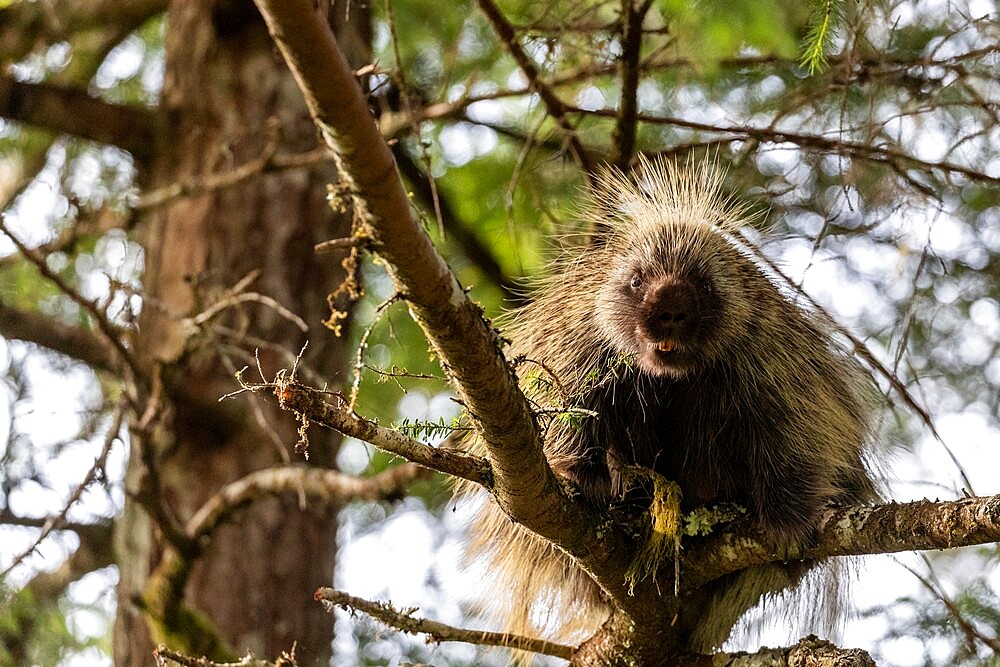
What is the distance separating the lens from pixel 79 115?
13.5 feet

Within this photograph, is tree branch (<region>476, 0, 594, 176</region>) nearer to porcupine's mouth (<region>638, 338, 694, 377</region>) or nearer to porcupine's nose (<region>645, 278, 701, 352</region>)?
porcupine's nose (<region>645, 278, 701, 352</region>)

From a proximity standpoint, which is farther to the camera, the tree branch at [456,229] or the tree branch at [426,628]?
the tree branch at [456,229]

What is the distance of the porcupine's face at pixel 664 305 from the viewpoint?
8.21 feet

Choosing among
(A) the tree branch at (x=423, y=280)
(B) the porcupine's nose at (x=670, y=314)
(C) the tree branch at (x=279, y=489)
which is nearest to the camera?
(A) the tree branch at (x=423, y=280)

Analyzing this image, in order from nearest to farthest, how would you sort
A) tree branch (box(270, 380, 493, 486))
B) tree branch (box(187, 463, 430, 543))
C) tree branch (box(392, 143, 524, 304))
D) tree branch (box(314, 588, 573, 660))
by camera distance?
tree branch (box(270, 380, 493, 486)) → tree branch (box(314, 588, 573, 660)) → tree branch (box(187, 463, 430, 543)) → tree branch (box(392, 143, 524, 304))

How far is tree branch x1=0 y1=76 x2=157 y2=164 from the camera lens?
157 inches

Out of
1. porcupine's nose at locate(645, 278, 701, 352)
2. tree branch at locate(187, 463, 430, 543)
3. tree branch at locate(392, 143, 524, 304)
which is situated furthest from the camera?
tree branch at locate(392, 143, 524, 304)

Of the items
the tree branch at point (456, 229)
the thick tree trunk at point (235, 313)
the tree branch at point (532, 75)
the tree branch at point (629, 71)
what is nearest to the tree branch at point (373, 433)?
the tree branch at point (532, 75)

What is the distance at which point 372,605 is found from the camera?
2100 mm

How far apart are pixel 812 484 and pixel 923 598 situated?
1.10 metres

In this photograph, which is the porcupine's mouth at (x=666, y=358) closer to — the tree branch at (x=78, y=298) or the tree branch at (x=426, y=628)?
the tree branch at (x=426, y=628)

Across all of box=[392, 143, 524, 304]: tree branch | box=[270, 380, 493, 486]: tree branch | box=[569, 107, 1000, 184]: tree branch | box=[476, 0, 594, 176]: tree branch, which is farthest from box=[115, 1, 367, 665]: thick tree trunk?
box=[270, 380, 493, 486]: tree branch

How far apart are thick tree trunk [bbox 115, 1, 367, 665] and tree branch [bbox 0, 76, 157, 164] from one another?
10 cm

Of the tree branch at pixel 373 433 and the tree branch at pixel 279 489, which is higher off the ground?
the tree branch at pixel 279 489
